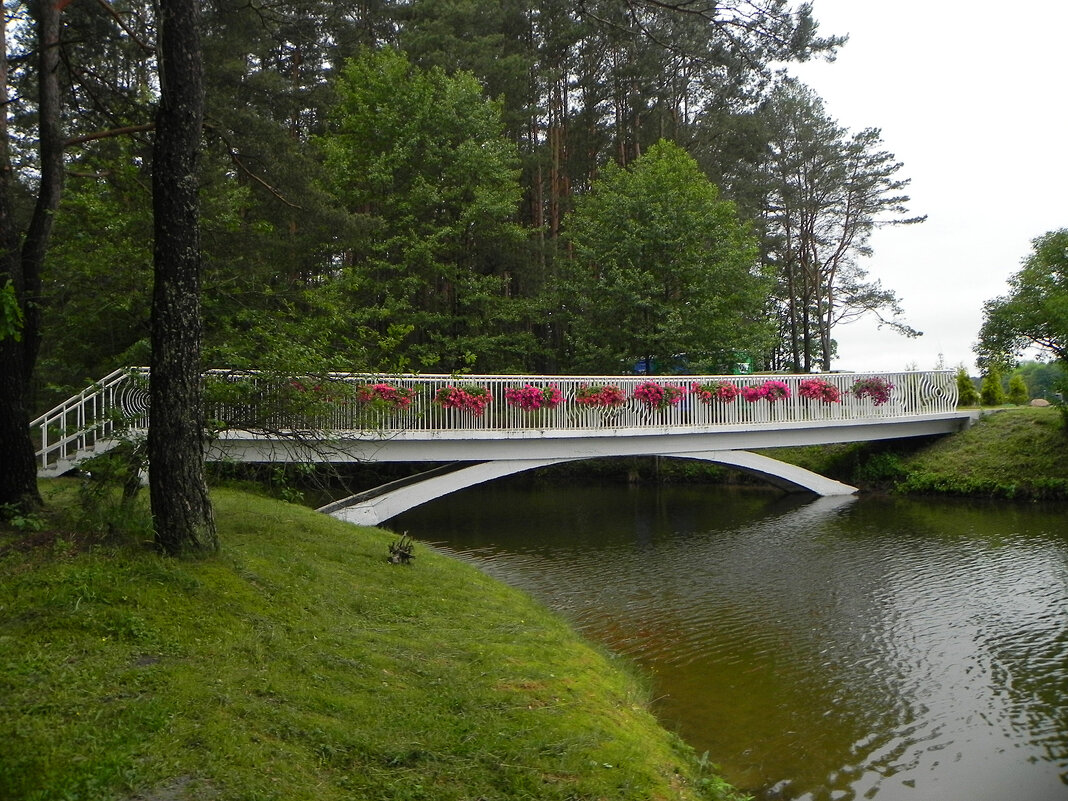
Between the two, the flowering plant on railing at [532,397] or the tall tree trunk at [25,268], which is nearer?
the tall tree trunk at [25,268]

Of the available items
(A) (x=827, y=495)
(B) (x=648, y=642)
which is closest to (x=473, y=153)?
(A) (x=827, y=495)

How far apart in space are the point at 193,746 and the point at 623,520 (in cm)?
1620

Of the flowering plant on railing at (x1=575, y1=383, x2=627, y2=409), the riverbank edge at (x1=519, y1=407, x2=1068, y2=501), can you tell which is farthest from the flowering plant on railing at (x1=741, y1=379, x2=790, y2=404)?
the riverbank edge at (x1=519, y1=407, x2=1068, y2=501)

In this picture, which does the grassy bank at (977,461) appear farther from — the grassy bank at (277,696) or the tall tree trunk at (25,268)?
the tall tree trunk at (25,268)

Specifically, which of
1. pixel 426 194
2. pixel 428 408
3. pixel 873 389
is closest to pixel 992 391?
pixel 873 389

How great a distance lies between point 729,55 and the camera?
367 inches

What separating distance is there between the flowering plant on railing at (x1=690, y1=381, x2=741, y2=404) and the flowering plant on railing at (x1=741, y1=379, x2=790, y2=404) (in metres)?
0.27

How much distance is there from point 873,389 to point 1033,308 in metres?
6.38

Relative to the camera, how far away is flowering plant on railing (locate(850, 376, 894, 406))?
2088 centimetres

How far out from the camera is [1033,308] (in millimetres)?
23188

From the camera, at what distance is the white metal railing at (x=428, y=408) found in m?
8.17

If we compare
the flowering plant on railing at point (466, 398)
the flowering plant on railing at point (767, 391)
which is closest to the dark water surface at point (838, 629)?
the flowering plant on railing at point (466, 398)

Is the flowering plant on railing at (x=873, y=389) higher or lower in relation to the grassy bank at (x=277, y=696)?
higher

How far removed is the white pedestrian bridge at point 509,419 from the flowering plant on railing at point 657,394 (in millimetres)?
29
